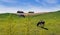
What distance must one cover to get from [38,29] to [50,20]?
354 millimetres

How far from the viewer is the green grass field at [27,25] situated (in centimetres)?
397

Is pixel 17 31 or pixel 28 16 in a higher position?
pixel 28 16

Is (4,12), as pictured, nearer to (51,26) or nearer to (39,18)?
(39,18)

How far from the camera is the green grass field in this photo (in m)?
3.97

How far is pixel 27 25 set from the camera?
4.03 metres

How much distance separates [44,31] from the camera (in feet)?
13.1

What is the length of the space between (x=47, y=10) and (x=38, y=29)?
511 mm

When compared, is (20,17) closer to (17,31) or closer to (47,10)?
(17,31)

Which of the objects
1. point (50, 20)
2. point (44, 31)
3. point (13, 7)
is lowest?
point (44, 31)

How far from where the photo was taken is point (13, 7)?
13.4 ft

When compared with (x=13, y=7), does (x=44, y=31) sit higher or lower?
lower

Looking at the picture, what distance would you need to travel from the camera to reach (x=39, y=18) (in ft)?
13.3

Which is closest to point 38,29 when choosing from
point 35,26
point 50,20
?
point 35,26

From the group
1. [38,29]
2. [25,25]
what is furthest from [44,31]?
[25,25]
